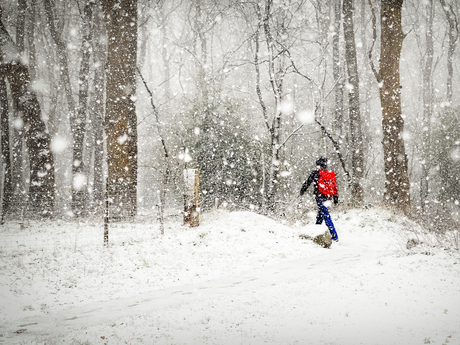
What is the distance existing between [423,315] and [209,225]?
6.02 m

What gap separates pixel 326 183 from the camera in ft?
28.2

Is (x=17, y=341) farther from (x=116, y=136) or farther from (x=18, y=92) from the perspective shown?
(x=18, y=92)

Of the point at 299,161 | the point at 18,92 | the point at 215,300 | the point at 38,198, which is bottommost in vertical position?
the point at 215,300

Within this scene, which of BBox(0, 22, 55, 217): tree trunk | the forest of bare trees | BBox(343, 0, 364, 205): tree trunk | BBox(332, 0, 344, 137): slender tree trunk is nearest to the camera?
the forest of bare trees

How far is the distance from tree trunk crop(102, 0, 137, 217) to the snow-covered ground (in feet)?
5.64

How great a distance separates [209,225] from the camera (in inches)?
350

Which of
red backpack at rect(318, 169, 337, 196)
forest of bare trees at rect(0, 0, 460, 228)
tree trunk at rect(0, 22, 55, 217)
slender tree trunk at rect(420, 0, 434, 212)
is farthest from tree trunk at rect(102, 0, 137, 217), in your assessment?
slender tree trunk at rect(420, 0, 434, 212)

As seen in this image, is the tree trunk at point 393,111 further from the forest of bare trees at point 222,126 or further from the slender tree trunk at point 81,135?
the slender tree trunk at point 81,135

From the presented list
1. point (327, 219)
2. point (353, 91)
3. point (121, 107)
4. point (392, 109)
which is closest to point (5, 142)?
point (121, 107)

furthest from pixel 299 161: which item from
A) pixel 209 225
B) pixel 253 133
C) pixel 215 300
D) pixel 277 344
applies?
pixel 277 344

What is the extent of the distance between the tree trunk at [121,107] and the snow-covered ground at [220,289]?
1720 millimetres

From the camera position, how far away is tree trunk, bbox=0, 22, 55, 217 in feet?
35.8

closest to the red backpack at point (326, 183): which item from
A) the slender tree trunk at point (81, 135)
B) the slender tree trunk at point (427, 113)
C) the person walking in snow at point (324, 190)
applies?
the person walking in snow at point (324, 190)

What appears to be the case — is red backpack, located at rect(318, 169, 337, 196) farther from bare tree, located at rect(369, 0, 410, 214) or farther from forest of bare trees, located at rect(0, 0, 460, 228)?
bare tree, located at rect(369, 0, 410, 214)
